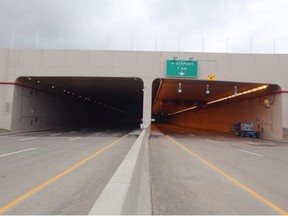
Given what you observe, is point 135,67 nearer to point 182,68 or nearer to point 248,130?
point 182,68

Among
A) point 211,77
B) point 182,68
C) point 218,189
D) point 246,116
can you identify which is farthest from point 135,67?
point 218,189

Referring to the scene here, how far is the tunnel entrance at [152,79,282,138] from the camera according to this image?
29.7m

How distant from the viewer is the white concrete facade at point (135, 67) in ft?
91.9

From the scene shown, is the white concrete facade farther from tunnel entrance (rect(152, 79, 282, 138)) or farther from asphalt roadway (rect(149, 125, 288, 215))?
asphalt roadway (rect(149, 125, 288, 215))

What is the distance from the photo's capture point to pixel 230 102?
146 ft

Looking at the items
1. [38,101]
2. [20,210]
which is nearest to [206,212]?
[20,210]

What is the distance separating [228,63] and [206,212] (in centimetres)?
2525

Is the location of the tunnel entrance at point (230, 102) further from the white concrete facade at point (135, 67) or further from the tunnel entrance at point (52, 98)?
the tunnel entrance at point (52, 98)

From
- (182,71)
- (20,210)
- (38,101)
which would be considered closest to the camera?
(20,210)

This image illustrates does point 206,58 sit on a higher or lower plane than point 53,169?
higher

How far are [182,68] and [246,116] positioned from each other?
16295 mm

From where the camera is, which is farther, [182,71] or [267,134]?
[267,134]

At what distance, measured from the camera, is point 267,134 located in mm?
31453

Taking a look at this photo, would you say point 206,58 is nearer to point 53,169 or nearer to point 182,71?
point 182,71
